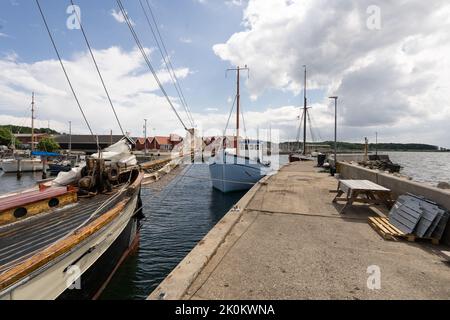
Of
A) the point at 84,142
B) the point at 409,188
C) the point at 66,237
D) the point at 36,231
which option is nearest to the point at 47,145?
the point at 84,142

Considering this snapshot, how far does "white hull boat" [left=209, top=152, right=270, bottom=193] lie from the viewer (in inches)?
808

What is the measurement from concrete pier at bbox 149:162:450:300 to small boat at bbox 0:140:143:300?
1.76 m

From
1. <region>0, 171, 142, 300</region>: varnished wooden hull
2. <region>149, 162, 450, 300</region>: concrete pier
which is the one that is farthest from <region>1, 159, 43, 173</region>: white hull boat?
<region>149, 162, 450, 300</region>: concrete pier

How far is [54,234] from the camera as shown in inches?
203

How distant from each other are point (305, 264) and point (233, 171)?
642 inches

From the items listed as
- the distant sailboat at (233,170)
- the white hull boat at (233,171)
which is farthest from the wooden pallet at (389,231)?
the white hull boat at (233,171)

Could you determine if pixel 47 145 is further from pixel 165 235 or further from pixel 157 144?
pixel 165 235

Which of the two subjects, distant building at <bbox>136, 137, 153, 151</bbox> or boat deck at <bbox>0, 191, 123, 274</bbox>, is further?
distant building at <bbox>136, 137, 153, 151</bbox>

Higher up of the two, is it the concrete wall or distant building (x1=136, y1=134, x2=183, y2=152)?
distant building (x1=136, y1=134, x2=183, y2=152)

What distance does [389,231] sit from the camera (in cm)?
613

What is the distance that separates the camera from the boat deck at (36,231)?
4258mm

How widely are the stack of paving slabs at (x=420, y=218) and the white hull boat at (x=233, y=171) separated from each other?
13.7m

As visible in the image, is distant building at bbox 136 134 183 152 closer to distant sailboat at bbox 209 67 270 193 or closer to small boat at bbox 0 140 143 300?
distant sailboat at bbox 209 67 270 193
